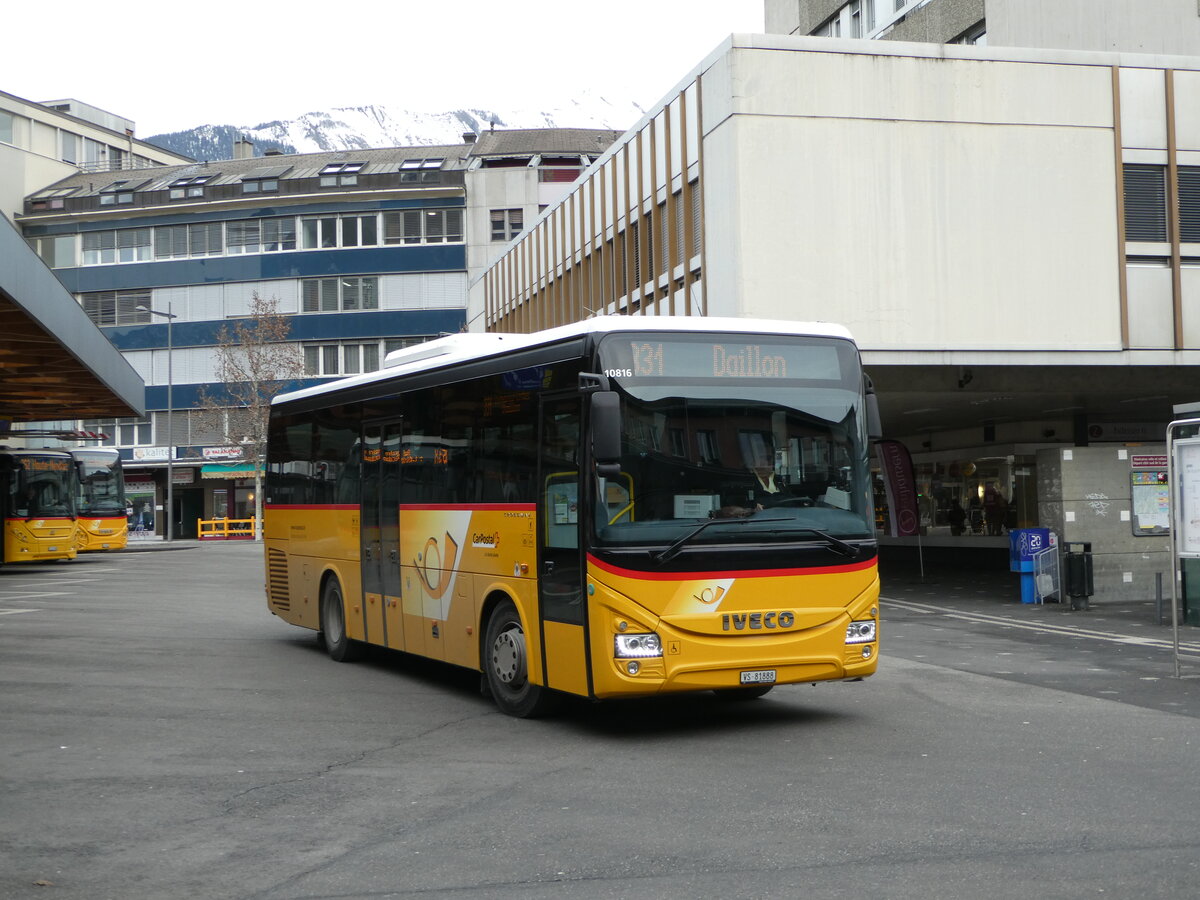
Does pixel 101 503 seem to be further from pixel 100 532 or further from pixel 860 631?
pixel 860 631

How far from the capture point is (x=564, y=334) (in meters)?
10.1

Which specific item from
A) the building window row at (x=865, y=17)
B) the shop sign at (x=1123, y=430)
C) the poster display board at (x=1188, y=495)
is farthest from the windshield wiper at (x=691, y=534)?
the building window row at (x=865, y=17)

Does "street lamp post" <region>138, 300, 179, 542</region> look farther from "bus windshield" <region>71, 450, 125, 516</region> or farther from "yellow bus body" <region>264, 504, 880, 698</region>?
"yellow bus body" <region>264, 504, 880, 698</region>

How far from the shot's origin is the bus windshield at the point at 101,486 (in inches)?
1775

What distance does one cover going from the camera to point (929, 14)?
40.9 m

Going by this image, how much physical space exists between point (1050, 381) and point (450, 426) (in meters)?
14.5

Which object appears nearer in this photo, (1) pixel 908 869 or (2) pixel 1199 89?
(1) pixel 908 869

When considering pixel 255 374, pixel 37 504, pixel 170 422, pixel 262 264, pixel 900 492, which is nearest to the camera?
pixel 900 492

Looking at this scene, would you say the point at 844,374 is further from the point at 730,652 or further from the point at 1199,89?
the point at 1199,89

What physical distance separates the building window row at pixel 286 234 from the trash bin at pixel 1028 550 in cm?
5010

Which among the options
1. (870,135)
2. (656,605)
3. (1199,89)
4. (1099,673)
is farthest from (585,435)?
(1199,89)

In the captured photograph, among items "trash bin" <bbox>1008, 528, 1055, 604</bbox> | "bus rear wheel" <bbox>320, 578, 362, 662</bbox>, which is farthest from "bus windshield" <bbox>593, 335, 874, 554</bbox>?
"trash bin" <bbox>1008, 528, 1055, 604</bbox>

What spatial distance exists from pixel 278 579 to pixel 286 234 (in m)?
56.3

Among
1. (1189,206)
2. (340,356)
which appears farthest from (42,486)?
(340,356)
